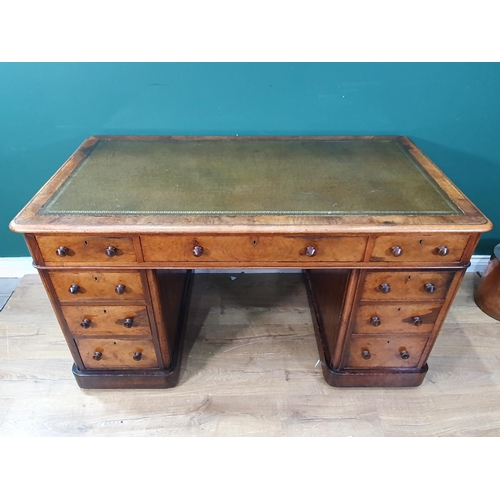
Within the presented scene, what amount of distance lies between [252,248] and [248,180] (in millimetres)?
267

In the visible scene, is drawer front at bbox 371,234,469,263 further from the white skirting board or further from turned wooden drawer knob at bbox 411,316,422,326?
the white skirting board

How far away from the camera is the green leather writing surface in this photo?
114 cm

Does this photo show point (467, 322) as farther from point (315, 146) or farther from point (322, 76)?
point (322, 76)

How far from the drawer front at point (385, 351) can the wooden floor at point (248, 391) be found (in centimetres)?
13

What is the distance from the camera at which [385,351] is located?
141 centimetres

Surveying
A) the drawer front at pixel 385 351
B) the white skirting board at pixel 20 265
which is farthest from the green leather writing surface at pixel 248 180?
the white skirting board at pixel 20 265

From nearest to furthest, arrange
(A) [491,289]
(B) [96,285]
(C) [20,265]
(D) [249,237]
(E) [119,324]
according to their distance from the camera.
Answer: (D) [249,237], (B) [96,285], (E) [119,324], (A) [491,289], (C) [20,265]

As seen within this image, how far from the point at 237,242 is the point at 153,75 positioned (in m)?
0.84

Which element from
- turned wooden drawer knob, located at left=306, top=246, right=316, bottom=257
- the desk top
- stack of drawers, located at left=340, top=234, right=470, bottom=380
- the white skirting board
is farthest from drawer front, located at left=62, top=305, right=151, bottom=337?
the white skirting board

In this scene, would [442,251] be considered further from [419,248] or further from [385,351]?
[385,351]

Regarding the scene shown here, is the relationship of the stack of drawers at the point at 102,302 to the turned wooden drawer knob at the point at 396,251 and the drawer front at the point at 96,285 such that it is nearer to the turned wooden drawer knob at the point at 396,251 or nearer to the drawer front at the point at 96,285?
the drawer front at the point at 96,285

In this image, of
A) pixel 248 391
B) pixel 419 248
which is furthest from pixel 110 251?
pixel 419 248
